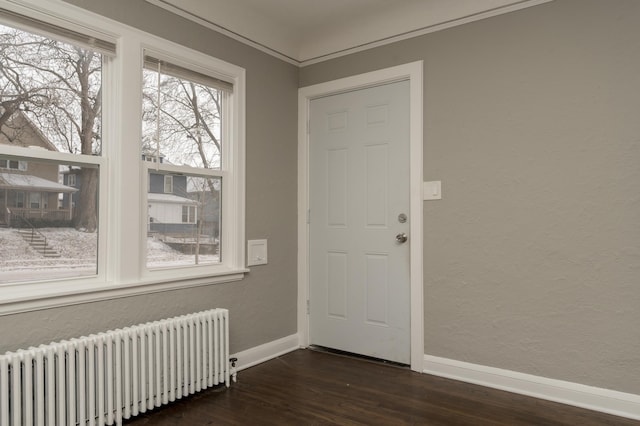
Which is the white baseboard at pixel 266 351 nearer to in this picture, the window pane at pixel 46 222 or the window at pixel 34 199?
the window pane at pixel 46 222

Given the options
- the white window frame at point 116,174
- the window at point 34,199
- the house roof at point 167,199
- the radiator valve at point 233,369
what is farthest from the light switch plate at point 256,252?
the window at point 34,199

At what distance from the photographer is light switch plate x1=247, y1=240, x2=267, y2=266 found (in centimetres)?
315

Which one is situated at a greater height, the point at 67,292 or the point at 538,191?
the point at 538,191

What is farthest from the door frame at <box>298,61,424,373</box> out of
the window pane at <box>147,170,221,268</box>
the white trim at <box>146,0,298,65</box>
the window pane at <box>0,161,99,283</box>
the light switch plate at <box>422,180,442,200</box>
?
the window pane at <box>0,161,99,283</box>

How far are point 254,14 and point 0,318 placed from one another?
2.48 meters

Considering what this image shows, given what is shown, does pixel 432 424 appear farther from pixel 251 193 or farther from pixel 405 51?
pixel 405 51

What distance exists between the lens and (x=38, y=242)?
2139mm

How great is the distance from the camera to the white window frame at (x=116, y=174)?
207 cm

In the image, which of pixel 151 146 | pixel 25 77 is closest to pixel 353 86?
pixel 151 146

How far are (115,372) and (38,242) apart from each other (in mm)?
768

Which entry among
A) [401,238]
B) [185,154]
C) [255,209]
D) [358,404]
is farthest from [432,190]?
[185,154]

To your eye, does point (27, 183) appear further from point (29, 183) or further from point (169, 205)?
point (169, 205)

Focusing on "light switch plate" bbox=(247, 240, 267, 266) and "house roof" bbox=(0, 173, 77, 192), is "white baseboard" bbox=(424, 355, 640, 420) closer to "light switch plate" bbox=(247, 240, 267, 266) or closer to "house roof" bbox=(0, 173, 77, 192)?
"light switch plate" bbox=(247, 240, 267, 266)

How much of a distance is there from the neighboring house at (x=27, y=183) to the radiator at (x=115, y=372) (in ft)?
2.17
